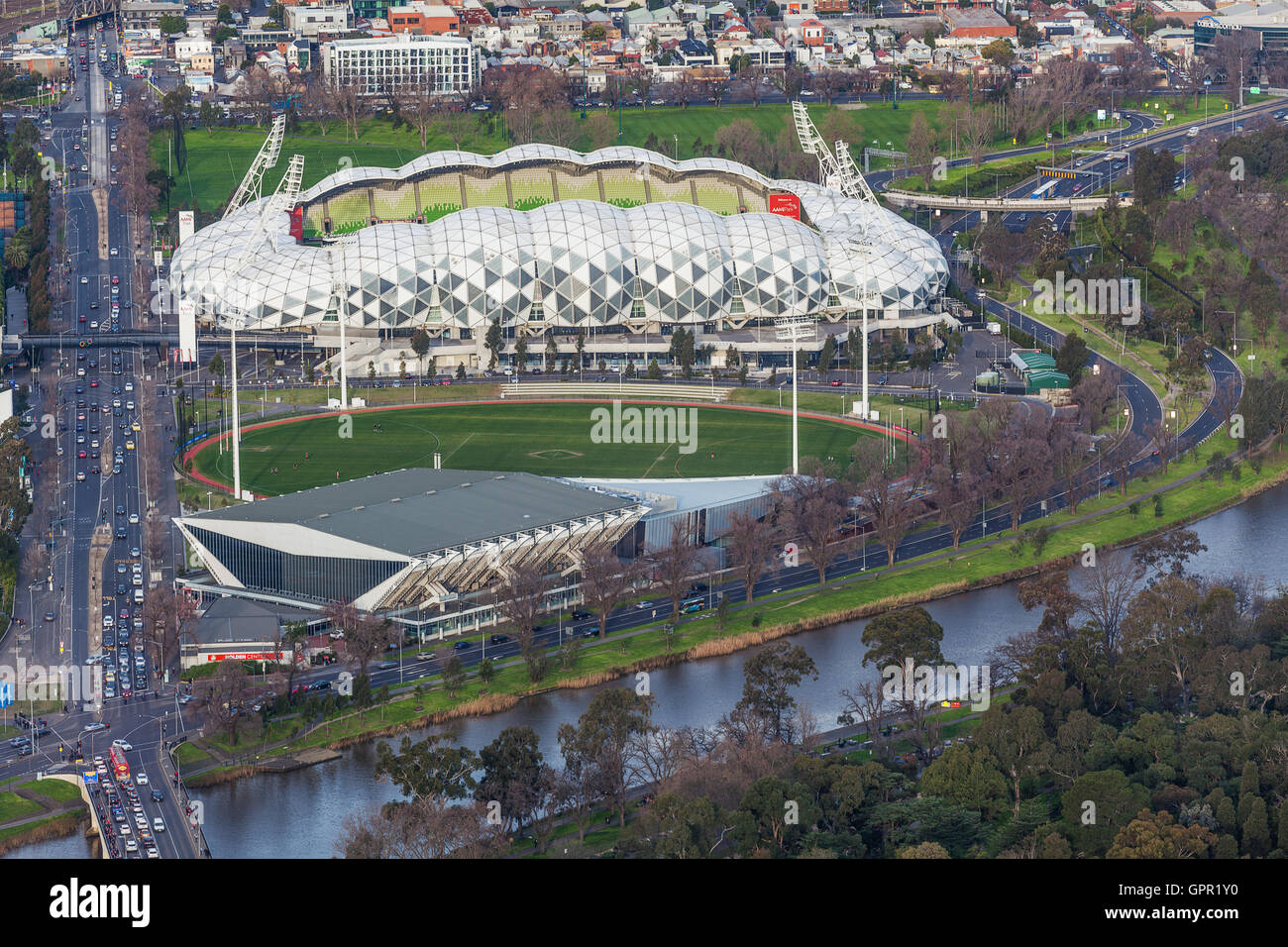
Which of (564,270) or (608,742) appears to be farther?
(564,270)

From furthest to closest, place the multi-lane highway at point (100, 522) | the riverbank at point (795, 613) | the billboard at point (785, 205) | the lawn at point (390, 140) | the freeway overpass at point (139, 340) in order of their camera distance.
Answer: the lawn at point (390, 140) < the billboard at point (785, 205) < the freeway overpass at point (139, 340) < the riverbank at point (795, 613) < the multi-lane highway at point (100, 522)

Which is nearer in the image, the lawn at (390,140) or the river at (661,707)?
the river at (661,707)

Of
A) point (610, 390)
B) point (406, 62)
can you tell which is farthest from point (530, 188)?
point (406, 62)

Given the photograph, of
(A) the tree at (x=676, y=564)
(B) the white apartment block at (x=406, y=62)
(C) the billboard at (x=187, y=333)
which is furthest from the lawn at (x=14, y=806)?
(B) the white apartment block at (x=406, y=62)

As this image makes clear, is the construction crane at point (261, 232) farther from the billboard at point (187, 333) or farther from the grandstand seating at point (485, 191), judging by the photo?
the grandstand seating at point (485, 191)

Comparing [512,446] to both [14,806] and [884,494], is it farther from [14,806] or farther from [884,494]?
[14,806]
